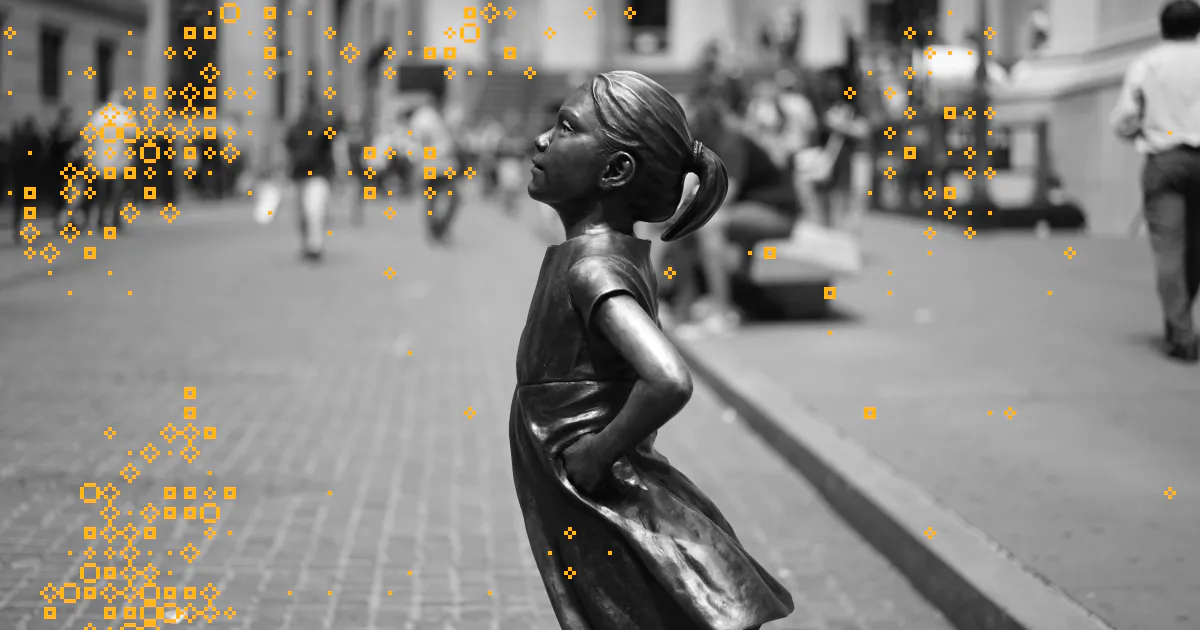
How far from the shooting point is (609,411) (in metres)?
2.59

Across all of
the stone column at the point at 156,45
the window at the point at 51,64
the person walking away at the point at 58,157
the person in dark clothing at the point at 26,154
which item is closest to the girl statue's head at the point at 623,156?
the person in dark clothing at the point at 26,154

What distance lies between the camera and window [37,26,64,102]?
27719mm

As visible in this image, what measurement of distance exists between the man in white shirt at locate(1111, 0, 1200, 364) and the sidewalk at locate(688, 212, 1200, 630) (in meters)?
0.49

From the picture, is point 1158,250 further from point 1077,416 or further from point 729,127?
point 729,127

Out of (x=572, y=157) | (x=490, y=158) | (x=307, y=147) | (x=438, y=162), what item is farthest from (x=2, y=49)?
(x=572, y=157)

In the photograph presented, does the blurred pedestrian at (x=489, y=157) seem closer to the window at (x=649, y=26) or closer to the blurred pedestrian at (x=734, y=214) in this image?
the window at (x=649, y=26)

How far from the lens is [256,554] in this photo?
515 centimetres

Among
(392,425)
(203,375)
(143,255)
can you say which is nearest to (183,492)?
(392,425)

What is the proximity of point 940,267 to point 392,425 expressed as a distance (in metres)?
9.62

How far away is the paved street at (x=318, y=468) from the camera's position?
15.4ft

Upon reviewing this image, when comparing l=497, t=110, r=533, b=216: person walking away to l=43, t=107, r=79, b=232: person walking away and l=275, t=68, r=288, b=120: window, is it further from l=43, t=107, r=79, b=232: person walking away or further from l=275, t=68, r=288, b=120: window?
l=275, t=68, r=288, b=120: window

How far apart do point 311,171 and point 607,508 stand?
16.4 meters

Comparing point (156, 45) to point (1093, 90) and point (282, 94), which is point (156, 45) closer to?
point (282, 94)

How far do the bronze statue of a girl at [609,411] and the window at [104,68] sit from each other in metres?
30.7
